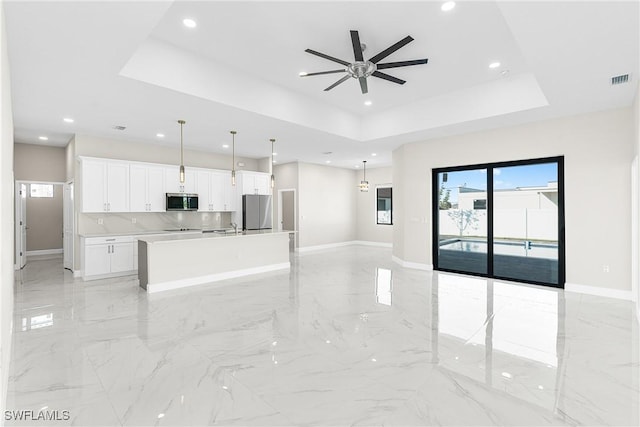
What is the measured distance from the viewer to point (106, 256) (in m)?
6.22

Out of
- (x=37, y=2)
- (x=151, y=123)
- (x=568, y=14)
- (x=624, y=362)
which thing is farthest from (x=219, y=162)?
(x=624, y=362)

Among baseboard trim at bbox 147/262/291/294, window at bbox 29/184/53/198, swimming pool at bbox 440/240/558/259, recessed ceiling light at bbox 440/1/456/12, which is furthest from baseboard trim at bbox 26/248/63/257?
recessed ceiling light at bbox 440/1/456/12

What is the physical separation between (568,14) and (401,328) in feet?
10.8

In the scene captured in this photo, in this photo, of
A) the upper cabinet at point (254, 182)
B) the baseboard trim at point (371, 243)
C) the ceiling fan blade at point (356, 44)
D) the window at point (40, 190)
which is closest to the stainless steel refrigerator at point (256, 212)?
the upper cabinet at point (254, 182)

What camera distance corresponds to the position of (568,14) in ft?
8.57

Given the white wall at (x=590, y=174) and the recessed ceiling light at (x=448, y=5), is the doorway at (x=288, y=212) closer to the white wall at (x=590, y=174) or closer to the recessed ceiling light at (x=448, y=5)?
the white wall at (x=590, y=174)

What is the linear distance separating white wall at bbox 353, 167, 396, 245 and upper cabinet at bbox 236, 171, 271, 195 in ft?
14.0

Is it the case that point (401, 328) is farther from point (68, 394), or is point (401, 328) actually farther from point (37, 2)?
point (37, 2)

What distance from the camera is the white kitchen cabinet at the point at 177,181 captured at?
7.23 meters

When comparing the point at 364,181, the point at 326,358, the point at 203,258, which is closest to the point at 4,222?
the point at 326,358

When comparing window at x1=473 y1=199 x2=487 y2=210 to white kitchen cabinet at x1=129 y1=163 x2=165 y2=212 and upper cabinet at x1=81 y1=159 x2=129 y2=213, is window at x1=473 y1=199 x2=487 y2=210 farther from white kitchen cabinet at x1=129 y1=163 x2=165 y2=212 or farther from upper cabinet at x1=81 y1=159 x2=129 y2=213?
upper cabinet at x1=81 y1=159 x2=129 y2=213

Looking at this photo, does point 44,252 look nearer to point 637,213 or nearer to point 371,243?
point 371,243

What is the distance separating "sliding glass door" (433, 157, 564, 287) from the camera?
18.7 feet

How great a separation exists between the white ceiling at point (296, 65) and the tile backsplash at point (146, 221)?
177 centimetres
